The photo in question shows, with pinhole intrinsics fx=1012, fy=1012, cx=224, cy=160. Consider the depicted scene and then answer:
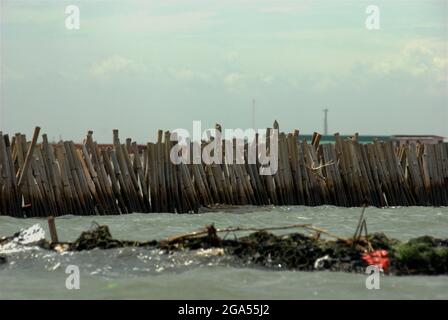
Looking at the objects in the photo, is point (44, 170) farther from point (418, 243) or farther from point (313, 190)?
point (418, 243)

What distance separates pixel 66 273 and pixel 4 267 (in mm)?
1066

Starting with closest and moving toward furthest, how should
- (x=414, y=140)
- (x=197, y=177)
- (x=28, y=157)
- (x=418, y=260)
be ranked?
(x=418, y=260)
(x=28, y=157)
(x=197, y=177)
(x=414, y=140)

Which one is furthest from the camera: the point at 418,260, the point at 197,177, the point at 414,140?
the point at 414,140

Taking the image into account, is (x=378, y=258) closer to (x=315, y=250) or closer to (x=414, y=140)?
(x=315, y=250)

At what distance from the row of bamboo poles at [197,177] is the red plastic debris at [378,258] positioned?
8.46 metres

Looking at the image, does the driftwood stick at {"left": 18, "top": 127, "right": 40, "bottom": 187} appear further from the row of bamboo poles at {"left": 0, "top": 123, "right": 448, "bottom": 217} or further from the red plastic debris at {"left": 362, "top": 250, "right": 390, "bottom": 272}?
the red plastic debris at {"left": 362, "top": 250, "right": 390, "bottom": 272}

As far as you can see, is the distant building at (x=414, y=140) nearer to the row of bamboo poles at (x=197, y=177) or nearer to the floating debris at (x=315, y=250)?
the row of bamboo poles at (x=197, y=177)

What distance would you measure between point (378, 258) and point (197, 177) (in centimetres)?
875

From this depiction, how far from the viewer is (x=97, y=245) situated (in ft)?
46.6

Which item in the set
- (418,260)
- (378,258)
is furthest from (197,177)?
(418,260)

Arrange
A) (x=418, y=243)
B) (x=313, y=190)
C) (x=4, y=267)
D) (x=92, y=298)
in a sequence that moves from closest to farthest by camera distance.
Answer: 1. (x=92, y=298)
2. (x=418, y=243)
3. (x=4, y=267)
4. (x=313, y=190)

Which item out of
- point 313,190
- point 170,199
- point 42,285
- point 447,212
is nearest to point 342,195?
point 313,190

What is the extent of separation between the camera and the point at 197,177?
70.1 feet

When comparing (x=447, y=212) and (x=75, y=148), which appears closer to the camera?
(x=75, y=148)
